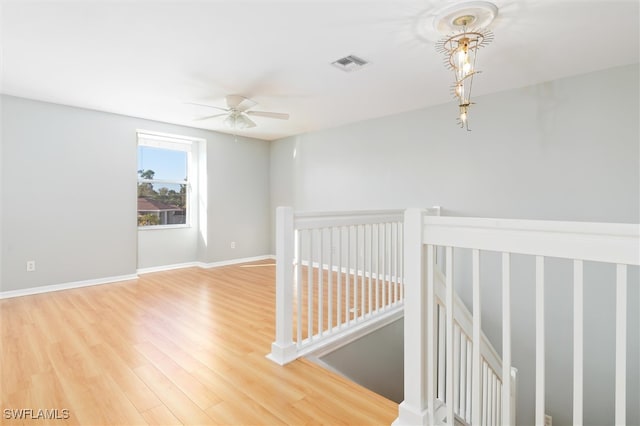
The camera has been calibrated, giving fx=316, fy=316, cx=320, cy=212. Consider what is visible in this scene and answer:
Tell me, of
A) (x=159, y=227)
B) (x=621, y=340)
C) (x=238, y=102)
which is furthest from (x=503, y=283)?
(x=159, y=227)

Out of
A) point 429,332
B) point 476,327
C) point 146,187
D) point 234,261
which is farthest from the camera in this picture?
point 234,261

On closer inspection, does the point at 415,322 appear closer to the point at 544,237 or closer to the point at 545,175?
the point at 544,237

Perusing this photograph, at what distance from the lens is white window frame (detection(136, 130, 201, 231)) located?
16.6ft

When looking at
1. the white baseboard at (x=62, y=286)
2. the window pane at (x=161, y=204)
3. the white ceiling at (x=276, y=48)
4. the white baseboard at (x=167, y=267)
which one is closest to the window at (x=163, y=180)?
the window pane at (x=161, y=204)

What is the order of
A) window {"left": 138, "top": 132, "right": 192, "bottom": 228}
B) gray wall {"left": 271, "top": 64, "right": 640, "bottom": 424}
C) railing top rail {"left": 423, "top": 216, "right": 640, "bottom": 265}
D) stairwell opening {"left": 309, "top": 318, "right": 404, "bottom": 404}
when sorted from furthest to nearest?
window {"left": 138, "top": 132, "right": 192, "bottom": 228}, gray wall {"left": 271, "top": 64, "right": 640, "bottom": 424}, stairwell opening {"left": 309, "top": 318, "right": 404, "bottom": 404}, railing top rail {"left": 423, "top": 216, "right": 640, "bottom": 265}

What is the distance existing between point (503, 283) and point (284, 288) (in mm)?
1389

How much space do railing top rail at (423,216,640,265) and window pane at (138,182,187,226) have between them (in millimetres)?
5077

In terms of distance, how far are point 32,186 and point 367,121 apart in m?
4.49

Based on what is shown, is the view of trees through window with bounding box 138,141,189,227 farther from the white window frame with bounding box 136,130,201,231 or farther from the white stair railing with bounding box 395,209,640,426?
the white stair railing with bounding box 395,209,640,426

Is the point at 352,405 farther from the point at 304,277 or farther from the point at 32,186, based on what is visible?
the point at 32,186

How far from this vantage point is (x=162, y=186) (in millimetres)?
5406

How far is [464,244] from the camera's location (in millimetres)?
1286

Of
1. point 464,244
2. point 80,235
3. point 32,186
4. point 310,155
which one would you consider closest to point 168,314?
point 80,235

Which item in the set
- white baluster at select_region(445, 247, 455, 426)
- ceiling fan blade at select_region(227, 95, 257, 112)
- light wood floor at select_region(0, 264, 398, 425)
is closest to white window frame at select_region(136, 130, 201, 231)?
ceiling fan blade at select_region(227, 95, 257, 112)
